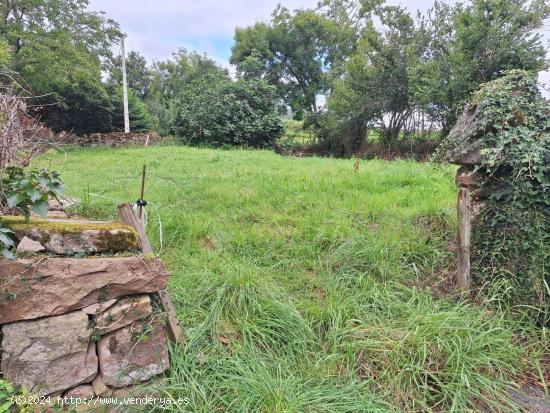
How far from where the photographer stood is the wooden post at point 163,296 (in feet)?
7.46

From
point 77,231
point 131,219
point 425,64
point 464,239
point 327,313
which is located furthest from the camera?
point 425,64

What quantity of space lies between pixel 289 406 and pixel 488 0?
540 inches

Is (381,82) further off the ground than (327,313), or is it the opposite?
(381,82)

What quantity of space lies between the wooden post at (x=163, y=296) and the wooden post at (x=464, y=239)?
7.67ft

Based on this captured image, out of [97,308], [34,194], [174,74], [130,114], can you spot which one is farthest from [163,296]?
[174,74]

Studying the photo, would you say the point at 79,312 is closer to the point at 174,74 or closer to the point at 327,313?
the point at 327,313

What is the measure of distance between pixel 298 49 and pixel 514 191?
2242 cm

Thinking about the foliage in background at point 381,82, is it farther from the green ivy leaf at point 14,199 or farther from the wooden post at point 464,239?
the green ivy leaf at point 14,199

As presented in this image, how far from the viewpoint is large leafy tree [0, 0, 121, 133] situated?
13.0m

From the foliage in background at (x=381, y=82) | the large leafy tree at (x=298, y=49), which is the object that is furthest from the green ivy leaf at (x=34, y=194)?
the large leafy tree at (x=298, y=49)

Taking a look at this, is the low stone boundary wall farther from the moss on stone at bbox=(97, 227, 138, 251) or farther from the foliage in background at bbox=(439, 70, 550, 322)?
the foliage in background at bbox=(439, 70, 550, 322)

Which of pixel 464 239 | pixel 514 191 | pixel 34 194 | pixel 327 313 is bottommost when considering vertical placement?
pixel 327 313

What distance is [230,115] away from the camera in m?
15.3

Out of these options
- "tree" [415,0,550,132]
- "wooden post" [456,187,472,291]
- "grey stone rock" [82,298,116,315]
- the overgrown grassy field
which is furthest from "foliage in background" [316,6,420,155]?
"grey stone rock" [82,298,116,315]
